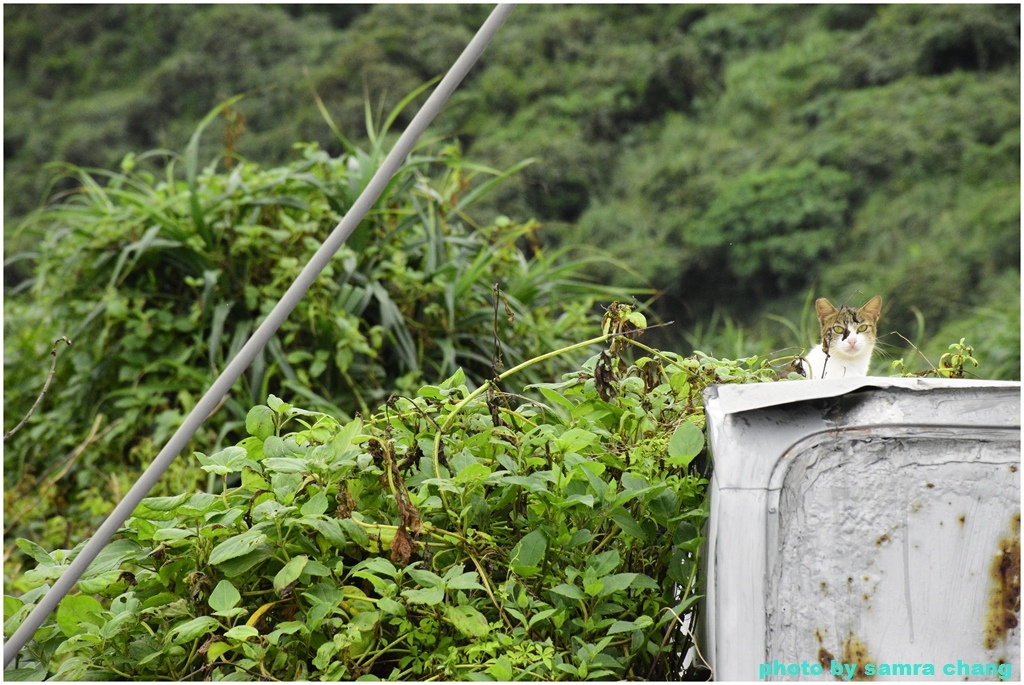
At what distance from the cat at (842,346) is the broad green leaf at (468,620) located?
1.96 feet

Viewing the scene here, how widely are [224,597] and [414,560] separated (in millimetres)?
216

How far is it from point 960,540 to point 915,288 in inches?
297

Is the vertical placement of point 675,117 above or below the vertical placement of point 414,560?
above

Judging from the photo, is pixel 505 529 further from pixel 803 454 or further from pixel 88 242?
pixel 88 242

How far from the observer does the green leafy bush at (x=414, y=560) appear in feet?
3.08

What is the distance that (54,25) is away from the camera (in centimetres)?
1050

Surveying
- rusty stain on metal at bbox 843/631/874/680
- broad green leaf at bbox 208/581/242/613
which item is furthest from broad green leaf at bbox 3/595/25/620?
rusty stain on metal at bbox 843/631/874/680

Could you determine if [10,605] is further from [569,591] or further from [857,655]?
[857,655]

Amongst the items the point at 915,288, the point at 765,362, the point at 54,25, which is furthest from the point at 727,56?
the point at 765,362

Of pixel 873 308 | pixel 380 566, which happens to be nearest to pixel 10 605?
pixel 380 566

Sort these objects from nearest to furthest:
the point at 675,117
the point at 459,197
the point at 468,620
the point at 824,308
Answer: the point at 468,620, the point at 824,308, the point at 459,197, the point at 675,117

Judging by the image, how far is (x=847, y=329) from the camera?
1.32 meters

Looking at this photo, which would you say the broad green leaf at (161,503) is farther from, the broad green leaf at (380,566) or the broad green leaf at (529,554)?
the broad green leaf at (529,554)

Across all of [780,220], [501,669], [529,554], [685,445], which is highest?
[780,220]
